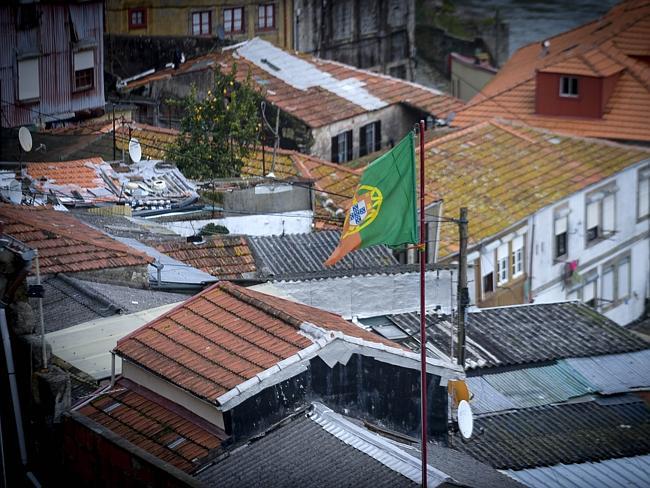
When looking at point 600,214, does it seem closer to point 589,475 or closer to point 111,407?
point 589,475

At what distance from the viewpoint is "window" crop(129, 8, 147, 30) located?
173 feet

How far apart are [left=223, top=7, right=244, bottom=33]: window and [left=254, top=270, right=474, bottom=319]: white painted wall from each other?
2602 centimetres

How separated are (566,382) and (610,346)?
2.56m

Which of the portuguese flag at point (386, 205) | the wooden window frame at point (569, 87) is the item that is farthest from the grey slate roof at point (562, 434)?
the wooden window frame at point (569, 87)

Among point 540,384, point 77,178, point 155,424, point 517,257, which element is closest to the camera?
point 155,424

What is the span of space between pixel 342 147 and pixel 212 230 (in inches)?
618

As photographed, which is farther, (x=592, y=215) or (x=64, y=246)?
(x=592, y=215)

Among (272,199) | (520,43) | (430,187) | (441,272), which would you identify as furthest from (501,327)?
(520,43)

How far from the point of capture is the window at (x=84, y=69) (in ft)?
133

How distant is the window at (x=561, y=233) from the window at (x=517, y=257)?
163 cm

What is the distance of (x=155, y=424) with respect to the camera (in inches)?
827

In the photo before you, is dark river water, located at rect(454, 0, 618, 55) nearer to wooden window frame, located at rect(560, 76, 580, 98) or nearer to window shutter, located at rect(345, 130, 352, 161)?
wooden window frame, located at rect(560, 76, 580, 98)

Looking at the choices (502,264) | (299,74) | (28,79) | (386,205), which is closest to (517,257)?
(502,264)

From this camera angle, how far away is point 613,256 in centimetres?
4441
